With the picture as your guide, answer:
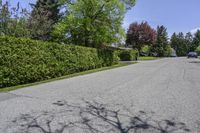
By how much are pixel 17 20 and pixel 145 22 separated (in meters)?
44.8

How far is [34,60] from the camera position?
502 inches

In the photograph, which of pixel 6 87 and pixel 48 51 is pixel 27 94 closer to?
pixel 6 87

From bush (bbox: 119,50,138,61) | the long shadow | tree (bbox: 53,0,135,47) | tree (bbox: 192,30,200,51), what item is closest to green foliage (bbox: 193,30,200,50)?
tree (bbox: 192,30,200,51)

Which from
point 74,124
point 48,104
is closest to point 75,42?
point 48,104

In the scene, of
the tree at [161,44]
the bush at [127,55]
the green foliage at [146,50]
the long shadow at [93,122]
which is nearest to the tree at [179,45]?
the tree at [161,44]

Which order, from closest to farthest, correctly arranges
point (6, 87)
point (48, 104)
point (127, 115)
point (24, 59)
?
point (127, 115)
point (48, 104)
point (6, 87)
point (24, 59)

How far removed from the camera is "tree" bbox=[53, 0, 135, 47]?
25.3m

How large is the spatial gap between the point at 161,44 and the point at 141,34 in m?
16.3

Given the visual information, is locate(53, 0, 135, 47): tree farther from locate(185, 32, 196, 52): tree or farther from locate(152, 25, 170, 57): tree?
locate(185, 32, 196, 52): tree

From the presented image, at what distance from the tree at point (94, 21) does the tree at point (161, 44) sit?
1858 inches

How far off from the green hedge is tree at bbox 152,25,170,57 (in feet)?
185

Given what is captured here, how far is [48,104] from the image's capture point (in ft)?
23.5

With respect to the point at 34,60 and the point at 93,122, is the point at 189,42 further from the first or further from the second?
the point at 93,122

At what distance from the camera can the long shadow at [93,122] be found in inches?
194
